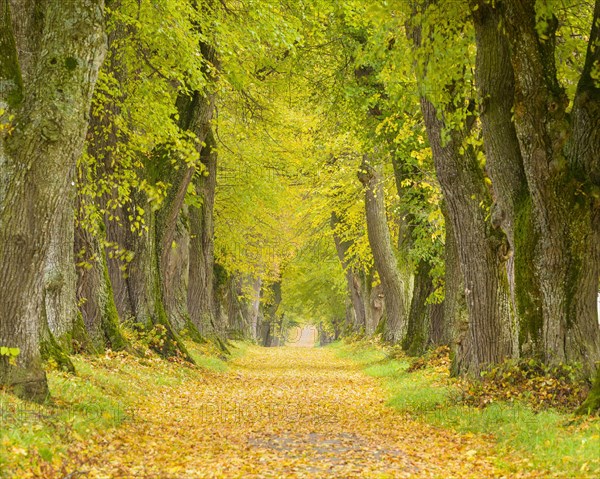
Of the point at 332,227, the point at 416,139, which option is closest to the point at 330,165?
the point at 332,227

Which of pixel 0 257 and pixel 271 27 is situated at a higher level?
pixel 271 27

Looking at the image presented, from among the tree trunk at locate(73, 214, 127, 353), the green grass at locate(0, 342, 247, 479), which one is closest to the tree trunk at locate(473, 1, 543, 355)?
the green grass at locate(0, 342, 247, 479)

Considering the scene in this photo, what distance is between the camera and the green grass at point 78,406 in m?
6.14

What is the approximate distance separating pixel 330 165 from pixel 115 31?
12792 millimetres

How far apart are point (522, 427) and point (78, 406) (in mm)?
4962

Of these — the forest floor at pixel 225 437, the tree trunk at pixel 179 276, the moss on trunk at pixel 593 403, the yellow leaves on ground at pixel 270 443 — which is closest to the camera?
the forest floor at pixel 225 437

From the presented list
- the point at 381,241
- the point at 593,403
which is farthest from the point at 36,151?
the point at 381,241

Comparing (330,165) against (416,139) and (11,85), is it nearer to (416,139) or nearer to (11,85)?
(416,139)

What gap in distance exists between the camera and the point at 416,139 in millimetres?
16312

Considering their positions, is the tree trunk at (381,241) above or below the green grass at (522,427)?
above

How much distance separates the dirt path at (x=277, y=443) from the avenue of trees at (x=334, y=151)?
1452 mm

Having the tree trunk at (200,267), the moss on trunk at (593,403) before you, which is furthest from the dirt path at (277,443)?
the tree trunk at (200,267)

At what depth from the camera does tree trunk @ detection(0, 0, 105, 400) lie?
25.2 ft

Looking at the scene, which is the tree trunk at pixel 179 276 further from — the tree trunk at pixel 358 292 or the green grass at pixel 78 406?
the tree trunk at pixel 358 292
